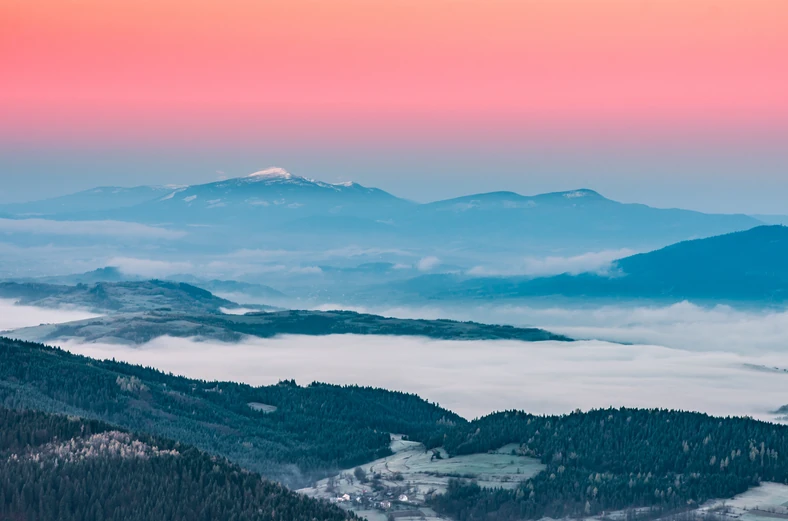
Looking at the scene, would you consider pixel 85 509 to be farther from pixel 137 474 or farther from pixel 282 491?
pixel 282 491

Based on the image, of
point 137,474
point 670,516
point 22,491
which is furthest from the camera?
point 670,516

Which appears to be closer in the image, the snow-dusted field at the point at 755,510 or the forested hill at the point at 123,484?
the forested hill at the point at 123,484

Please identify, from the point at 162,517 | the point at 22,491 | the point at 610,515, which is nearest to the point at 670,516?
the point at 610,515

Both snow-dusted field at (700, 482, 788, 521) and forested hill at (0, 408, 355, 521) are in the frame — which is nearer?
forested hill at (0, 408, 355, 521)

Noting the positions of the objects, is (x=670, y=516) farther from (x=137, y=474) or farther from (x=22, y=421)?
(x=22, y=421)

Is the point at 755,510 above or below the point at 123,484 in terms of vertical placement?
above

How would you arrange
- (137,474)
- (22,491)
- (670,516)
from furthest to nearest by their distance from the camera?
(670,516) < (137,474) < (22,491)

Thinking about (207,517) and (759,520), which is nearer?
(207,517)

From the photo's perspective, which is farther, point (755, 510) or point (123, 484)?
point (755, 510)
